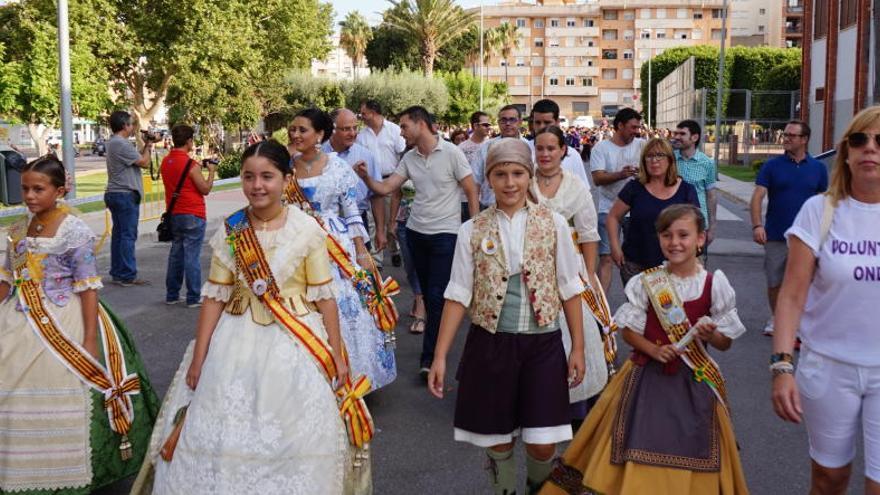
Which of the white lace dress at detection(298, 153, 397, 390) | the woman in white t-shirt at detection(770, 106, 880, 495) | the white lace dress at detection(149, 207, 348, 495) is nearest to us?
the woman in white t-shirt at detection(770, 106, 880, 495)

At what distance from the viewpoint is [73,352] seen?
15.0 ft

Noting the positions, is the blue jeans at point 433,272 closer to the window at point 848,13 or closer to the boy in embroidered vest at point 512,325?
the boy in embroidered vest at point 512,325

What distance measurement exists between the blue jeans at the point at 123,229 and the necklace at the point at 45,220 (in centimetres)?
621

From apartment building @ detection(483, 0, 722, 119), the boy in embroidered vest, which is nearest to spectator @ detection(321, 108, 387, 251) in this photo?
the boy in embroidered vest

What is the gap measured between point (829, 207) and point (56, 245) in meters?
3.54

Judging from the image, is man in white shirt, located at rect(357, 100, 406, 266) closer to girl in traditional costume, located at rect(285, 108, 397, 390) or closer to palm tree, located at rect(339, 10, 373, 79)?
girl in traditional costume, located at rect(285, 108, 397, 390)

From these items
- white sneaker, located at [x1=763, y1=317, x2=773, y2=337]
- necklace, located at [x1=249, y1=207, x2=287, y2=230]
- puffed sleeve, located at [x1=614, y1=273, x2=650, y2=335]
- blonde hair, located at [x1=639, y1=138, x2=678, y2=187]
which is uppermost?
blonde hair, located at [x1=639, y1=138, x2=678, y2=187]

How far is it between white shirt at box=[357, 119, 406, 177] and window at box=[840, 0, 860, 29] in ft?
81.3

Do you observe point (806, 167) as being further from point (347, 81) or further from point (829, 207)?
point (347, 81)

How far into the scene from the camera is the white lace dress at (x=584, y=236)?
5.68 meters

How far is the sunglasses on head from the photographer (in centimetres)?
335

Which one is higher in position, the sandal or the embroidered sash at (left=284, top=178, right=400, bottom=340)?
the embroidered sash at (left=284, top=178, right=400, bottom=340)

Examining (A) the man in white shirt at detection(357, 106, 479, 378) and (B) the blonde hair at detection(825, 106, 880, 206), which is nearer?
(B) the blonde hair at detection(825, 106, 880, 206)

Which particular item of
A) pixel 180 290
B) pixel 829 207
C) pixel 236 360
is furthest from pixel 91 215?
pixel 829 207
